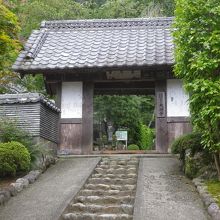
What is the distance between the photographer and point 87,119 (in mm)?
13453

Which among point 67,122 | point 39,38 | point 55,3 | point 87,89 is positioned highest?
point 55,3

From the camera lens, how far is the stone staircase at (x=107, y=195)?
23.1ft

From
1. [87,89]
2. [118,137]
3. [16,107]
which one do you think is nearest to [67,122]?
[87,89]

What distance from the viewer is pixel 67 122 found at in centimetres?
1348

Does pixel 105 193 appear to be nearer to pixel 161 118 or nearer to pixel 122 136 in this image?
pixel 161 118

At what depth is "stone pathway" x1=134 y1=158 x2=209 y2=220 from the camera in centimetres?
658

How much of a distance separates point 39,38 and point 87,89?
10.9 feet

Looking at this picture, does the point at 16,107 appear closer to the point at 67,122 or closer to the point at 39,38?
the point at 67,122

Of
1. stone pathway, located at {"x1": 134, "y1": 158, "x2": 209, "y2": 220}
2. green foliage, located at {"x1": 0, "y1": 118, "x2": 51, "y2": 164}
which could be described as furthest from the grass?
green foliage, located at {"x1": 0, "y1": 118, "x2": 51, "y2": 164}

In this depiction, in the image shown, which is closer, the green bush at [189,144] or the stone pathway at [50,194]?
the stone pathway at [50,194]

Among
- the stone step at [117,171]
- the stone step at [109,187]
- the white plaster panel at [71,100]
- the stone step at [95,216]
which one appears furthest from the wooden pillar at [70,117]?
the stone step at [95,216]

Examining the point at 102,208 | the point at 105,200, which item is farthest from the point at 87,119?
the point at 102,208

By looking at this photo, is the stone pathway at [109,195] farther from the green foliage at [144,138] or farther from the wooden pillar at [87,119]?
the green foliage at [144,138]

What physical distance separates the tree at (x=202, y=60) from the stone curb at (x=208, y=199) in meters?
0.57
